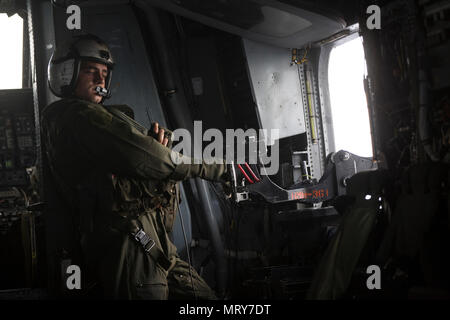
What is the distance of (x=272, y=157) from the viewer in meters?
4.51

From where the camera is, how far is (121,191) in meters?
2.45

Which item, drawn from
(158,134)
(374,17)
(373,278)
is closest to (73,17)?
(158,134)

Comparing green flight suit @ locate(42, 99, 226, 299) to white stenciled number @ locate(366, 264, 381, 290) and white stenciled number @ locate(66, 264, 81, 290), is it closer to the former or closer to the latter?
white stenciled number @ locate(66, 264, 81, 290)

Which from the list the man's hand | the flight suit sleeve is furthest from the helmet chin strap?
the man's hand

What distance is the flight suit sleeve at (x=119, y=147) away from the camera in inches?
94.3

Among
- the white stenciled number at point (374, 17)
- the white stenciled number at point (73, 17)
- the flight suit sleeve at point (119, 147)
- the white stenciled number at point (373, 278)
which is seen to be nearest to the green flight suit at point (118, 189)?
the flight suit sleeve at point (119, 147)

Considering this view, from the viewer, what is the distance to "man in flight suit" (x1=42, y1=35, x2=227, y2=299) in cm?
240

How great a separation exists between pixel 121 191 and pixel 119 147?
237mm

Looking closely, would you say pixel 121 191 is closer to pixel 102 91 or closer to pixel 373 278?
pixel 102 91

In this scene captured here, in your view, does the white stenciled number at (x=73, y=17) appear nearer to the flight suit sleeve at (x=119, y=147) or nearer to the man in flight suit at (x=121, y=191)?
the man in flight suit at (x=121, y=191)

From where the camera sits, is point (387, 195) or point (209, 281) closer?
point (387, 195)

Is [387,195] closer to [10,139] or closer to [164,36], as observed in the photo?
[164,36]
